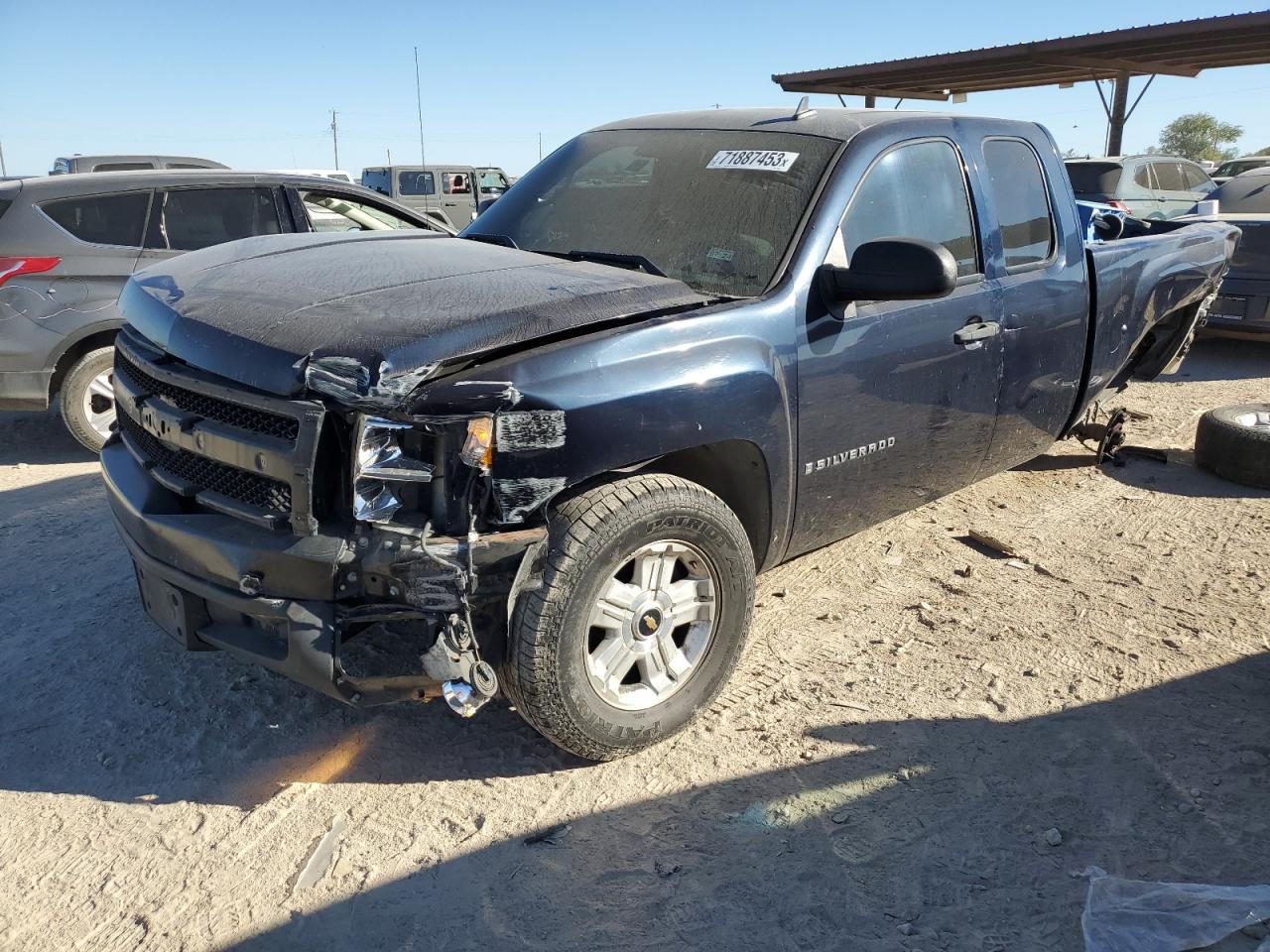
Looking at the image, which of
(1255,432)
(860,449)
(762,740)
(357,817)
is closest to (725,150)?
(860,449)

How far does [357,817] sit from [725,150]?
8.54 feet

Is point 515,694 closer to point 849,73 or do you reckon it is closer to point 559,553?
point 559,553

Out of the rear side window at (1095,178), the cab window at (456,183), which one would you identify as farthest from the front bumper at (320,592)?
the cab window at (456,183)

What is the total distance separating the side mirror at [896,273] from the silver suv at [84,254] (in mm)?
4240

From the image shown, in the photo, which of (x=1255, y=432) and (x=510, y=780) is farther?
(x=1255, y=432)

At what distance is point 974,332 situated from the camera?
3.81 metres

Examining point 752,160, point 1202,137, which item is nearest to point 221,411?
point 752,160

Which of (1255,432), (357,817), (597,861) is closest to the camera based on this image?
(597,861)

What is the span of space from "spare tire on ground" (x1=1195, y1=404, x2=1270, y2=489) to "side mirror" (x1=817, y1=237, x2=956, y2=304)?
336 centimetres

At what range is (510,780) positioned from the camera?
118 inches

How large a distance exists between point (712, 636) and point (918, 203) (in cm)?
182

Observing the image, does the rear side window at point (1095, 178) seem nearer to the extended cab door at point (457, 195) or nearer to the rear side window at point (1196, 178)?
the rear side window at point (1196, 178)

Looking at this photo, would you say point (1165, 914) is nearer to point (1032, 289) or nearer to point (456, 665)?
point (456, 665)

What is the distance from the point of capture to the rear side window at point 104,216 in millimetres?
6027
